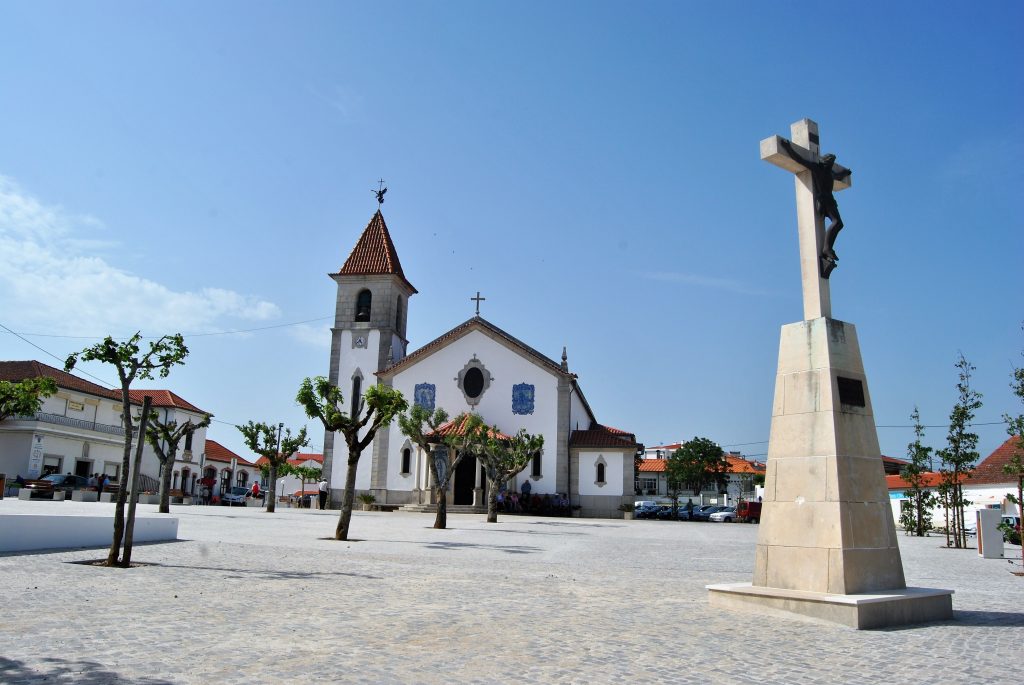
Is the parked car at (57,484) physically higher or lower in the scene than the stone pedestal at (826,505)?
lower

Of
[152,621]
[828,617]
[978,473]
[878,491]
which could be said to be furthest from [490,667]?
[978,473]

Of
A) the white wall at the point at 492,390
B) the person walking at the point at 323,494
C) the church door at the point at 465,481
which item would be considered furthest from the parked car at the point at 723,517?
the person walking at the point at 323,494

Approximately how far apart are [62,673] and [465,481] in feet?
127

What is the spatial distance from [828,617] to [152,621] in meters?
6.60

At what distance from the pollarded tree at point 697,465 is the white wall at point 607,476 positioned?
28706 millimetres

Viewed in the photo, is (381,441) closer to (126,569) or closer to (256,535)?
(256,535)

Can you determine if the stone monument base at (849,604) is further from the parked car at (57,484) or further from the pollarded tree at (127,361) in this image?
the parked car at (57,484)

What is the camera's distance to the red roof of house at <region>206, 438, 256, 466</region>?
241 ft

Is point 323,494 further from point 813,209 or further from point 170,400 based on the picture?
point 813,209

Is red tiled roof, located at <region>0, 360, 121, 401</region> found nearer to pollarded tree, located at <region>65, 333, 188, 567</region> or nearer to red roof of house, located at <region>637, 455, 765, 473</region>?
Result: pollarded tree, located at <region>65, 333, 188, 567</region>

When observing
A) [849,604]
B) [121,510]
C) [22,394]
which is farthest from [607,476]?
[849,604]

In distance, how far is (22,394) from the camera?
17.0m

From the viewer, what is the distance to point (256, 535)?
19047mm

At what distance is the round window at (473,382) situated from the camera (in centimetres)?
4459
